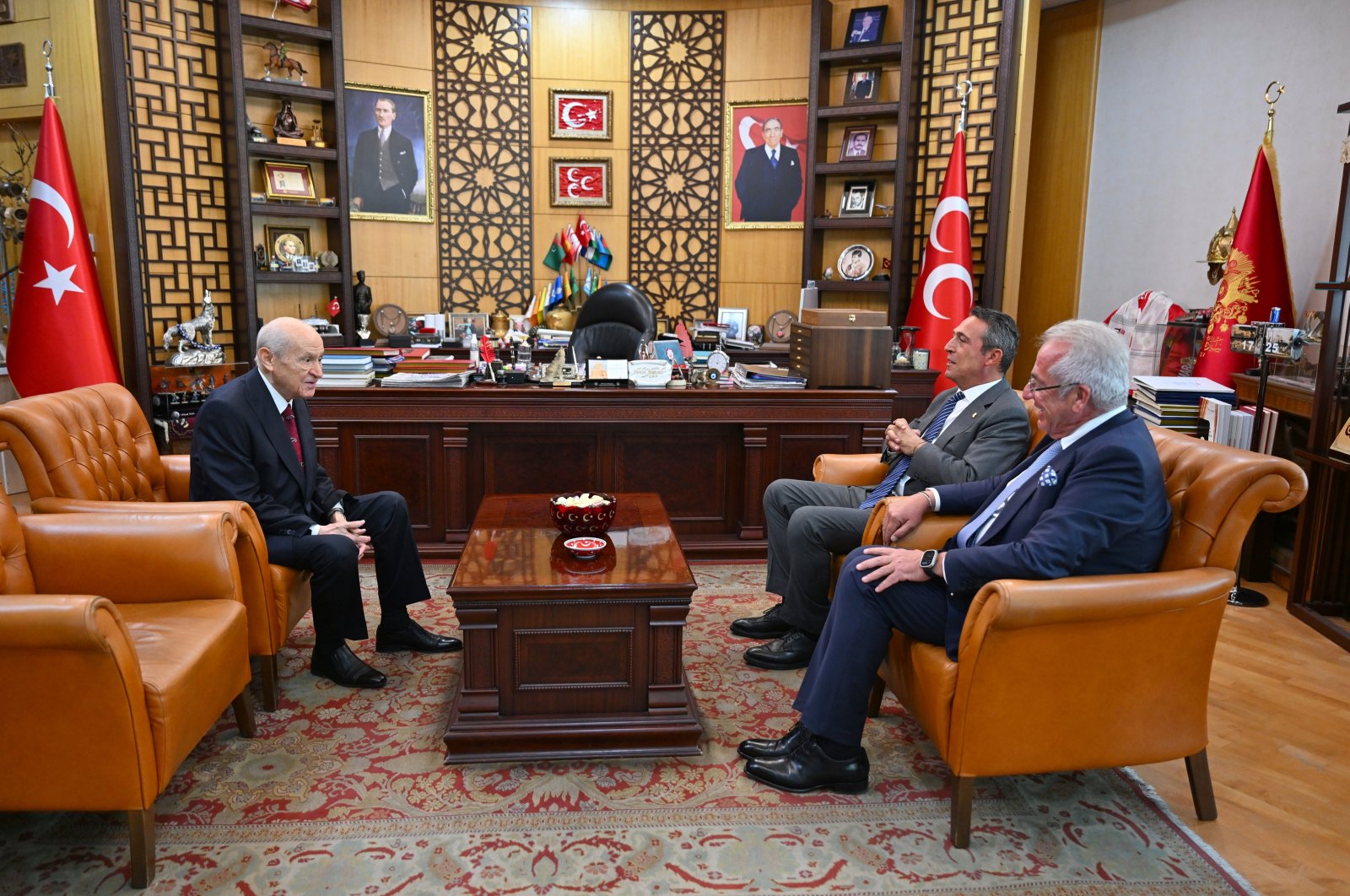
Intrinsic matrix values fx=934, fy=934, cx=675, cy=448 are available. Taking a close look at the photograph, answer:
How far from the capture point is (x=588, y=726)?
2.57m

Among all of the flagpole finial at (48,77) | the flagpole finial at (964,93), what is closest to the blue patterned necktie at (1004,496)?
the flagpole finial at (964,93)

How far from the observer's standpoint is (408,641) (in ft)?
10.7

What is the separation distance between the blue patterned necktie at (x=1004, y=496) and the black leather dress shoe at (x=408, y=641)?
1808mm

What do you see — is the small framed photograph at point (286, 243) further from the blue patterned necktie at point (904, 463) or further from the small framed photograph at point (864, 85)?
the blue patterned necktie at point (904, 463)

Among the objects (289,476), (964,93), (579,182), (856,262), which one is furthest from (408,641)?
(964,93)

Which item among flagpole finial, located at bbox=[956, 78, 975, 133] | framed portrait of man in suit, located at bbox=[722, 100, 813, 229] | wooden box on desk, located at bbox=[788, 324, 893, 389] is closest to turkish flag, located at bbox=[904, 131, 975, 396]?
flagpole finial, located at bbox=[956, 78, 975, 133]

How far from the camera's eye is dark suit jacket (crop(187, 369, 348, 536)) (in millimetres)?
2824

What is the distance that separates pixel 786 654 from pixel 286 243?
4.32 meters

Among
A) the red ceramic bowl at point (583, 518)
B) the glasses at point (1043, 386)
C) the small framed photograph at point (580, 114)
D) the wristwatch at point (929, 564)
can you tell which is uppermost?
the small framed photograph at point (580, 114)

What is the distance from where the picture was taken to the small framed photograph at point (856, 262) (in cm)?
625

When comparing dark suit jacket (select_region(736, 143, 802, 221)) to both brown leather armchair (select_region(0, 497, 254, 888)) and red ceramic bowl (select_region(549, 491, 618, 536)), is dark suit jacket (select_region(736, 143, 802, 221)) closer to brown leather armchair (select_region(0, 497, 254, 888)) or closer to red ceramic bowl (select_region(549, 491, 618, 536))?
red ceramic bowl (select_region(549, 491, 618, 536))

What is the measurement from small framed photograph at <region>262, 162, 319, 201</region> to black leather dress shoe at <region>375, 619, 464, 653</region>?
11.5ft

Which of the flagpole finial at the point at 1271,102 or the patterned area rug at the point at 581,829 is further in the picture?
the flagpole finial at the point at 1271,102

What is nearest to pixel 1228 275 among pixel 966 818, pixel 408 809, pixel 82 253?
pixel 966 818
